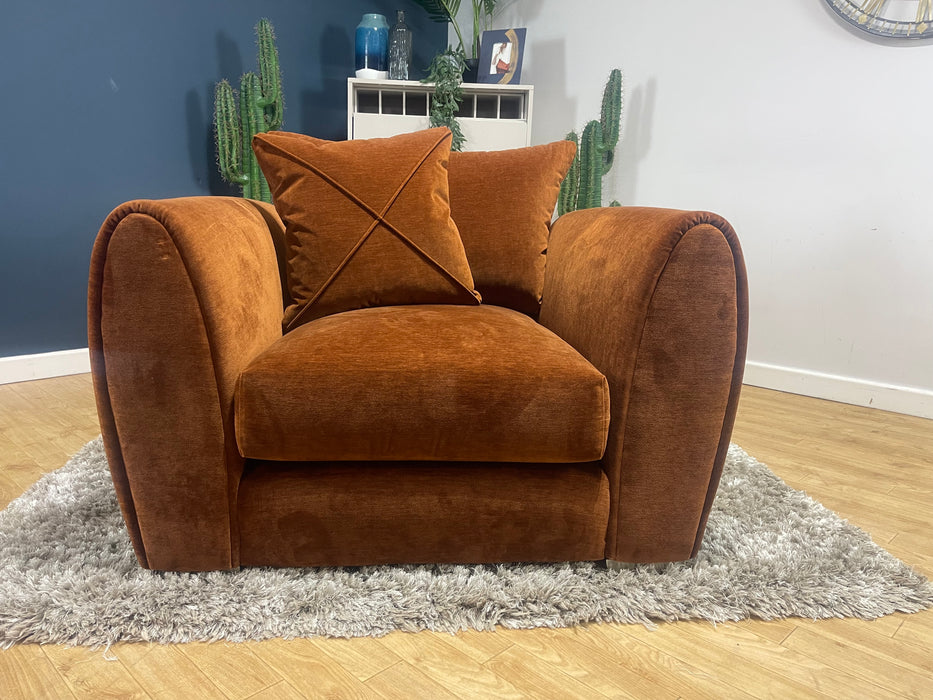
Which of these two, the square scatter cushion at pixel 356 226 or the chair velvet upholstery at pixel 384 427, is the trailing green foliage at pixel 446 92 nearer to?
the square scatter cushion at pixel 356 226

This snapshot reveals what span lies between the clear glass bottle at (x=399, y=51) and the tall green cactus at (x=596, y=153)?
0.83 metres

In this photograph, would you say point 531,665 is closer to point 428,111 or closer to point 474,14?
point 428,111

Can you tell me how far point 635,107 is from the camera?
273 cm

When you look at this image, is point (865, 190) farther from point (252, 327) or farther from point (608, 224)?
point (252, 327)

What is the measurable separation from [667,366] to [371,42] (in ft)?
7.84

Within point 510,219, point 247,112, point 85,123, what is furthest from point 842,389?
point 85,123

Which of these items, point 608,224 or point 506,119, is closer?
point 608,224

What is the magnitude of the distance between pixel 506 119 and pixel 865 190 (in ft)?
4.97

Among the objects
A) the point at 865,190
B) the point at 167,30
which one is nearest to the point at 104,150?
the point at 167,30

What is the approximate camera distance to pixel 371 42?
279 cm

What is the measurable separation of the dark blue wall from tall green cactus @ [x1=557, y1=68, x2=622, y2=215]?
145 centimetres

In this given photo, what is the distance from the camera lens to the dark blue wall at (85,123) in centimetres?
215

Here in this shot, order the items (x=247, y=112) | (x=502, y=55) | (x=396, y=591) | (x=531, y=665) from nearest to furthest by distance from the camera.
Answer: (x=531, y=665)
(x=396, y=591)
(x=247, y=112)
(x=502, y=55)

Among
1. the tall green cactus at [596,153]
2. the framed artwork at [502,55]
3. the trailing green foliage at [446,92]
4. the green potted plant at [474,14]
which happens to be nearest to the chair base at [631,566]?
the tall green cactus at [596,153]
